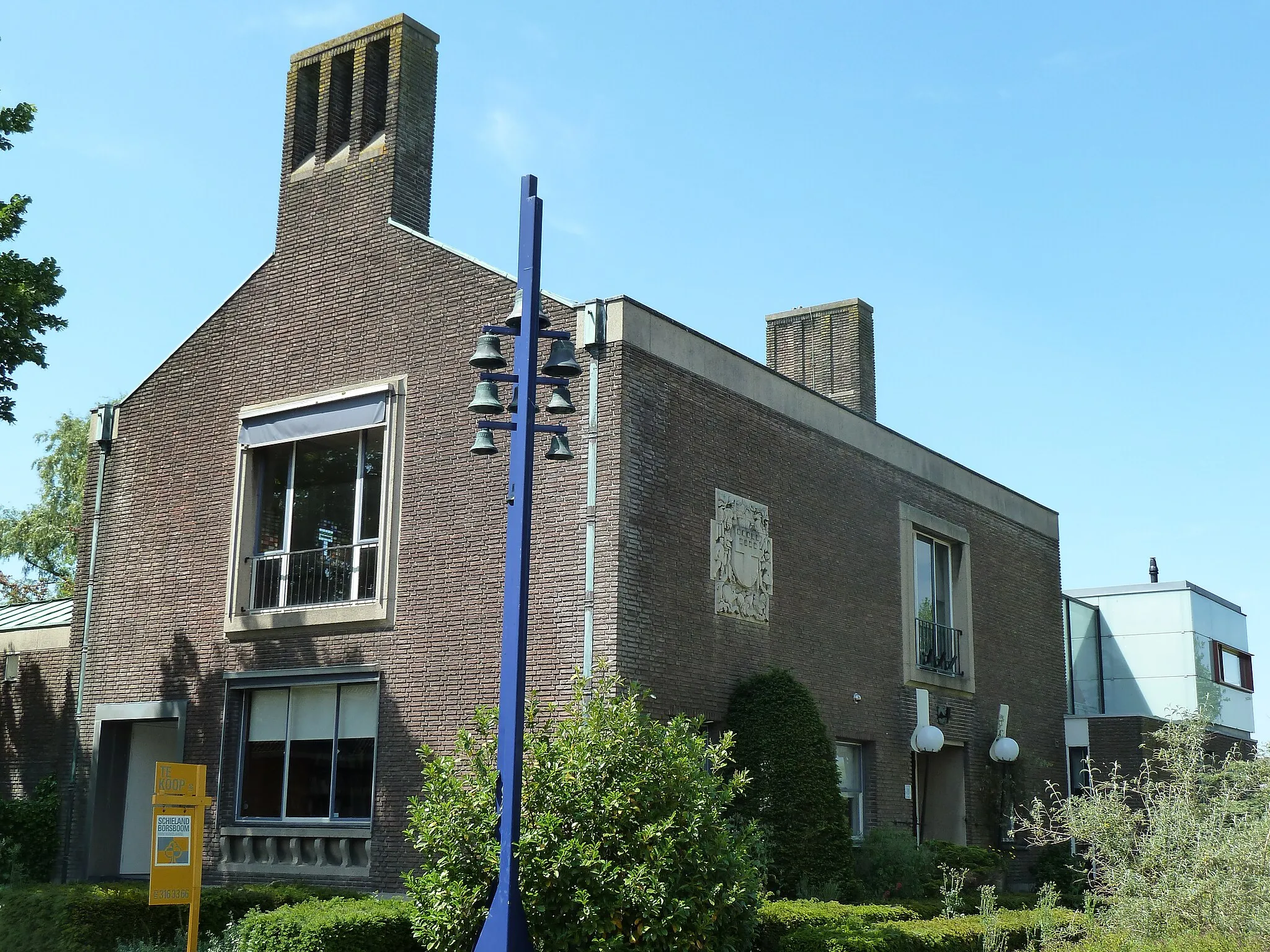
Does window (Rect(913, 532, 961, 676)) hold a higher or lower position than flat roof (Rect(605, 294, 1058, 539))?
lower

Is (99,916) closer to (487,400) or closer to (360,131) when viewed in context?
(487,400)

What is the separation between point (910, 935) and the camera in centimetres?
1413

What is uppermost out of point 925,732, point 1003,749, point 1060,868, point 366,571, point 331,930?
point 366,571

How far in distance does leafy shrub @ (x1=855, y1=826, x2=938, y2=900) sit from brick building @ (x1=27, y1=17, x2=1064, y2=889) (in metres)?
1.44

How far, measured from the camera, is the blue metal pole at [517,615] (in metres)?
10.7

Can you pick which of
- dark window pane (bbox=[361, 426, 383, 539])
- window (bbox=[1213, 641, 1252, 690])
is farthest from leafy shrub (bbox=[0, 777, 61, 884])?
window (bbox=[1213, 641, 1252, 690])

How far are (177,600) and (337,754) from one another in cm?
402

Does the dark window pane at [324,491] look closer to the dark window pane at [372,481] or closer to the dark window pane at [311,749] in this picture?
the dark window pane at [372,481]

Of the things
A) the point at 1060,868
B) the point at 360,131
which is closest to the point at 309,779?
the point at 360,131

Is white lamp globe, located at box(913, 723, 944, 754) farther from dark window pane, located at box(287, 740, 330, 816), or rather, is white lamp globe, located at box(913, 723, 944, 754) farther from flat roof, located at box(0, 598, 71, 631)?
flat roof, located at box(0, 598, 71, 631)

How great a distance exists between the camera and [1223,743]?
105 feet

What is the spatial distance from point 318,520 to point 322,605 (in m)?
1.41

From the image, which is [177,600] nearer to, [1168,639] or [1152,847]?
[1152,847]

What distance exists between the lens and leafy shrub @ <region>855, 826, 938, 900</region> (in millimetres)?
19172
